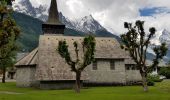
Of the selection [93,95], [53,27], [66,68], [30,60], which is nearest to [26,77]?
[30,60]

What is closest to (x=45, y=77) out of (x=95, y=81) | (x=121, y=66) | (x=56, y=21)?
(x=95, y=81)

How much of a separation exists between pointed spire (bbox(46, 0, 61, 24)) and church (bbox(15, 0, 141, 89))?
16.9 m

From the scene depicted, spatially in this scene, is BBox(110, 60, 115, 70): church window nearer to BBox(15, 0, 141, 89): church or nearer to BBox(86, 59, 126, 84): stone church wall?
BBox(15, 0, 141, 89): church

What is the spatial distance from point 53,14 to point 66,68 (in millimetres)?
30661

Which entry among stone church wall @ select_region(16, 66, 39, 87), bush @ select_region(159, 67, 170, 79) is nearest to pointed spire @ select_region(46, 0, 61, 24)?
stone church wall @ select_region(16, 66, 39, 87)

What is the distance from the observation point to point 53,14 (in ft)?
345

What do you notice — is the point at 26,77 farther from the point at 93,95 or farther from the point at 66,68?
the point at 93,95

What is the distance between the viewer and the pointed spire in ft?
339

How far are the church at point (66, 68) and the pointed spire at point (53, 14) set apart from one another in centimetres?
1690

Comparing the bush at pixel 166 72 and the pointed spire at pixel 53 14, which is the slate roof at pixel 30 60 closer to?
the pointed spire at pixel 53 14

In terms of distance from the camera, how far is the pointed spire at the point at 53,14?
10331 cm

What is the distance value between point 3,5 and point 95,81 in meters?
46.1

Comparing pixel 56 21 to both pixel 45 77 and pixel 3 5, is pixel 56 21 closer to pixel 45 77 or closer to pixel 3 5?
Result: pixel 45 77

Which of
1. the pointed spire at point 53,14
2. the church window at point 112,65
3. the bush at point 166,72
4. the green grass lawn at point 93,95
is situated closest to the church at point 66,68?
the church window at point 112,65
